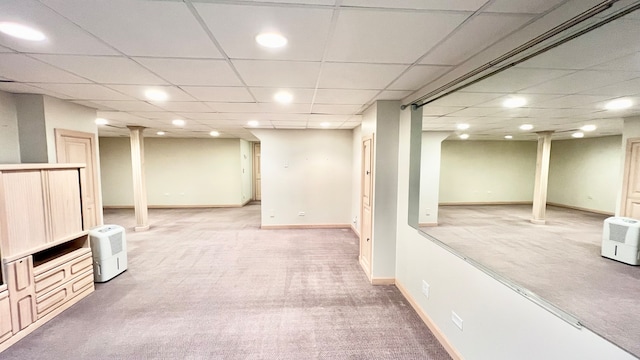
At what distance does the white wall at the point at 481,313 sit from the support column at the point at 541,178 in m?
3.74

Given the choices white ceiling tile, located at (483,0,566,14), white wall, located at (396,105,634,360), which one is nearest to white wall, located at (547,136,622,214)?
white wall, located at (396,105,634,360)

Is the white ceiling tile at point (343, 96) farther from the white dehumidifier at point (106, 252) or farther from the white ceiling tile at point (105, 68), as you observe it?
the white dehumidifier at point (106, 252)

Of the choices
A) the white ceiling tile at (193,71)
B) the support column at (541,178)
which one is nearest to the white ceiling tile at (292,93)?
the white ceiling tile at (193,71)

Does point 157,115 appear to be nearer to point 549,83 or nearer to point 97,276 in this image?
point 97,276

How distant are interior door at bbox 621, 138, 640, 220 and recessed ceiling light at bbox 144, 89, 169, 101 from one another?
4230mm

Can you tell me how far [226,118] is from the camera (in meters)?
4.76

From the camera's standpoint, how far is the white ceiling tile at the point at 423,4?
4.02 ft

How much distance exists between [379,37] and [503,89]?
1.84 meters

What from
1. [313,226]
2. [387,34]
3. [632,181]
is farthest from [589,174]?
[313,226]

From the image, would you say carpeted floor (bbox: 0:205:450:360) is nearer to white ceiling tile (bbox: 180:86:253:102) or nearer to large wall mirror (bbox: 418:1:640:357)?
large wall mirror (bbox: 418:1:640:357)

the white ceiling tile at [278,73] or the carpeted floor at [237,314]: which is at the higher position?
the white ceiling tile at [278,73]

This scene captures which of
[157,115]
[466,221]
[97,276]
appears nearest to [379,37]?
[157,115]

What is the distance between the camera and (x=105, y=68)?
85.0 inches

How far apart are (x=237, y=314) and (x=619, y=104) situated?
14.3 ft
